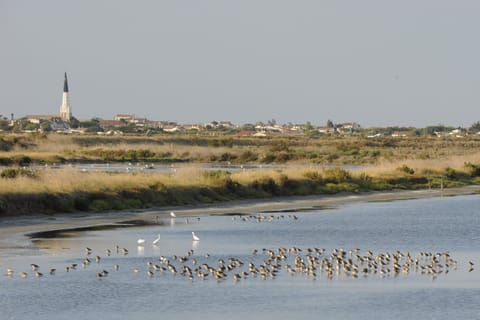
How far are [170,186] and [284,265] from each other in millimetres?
17964

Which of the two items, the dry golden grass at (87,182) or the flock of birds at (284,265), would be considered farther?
the dry golden grass at (87,182)

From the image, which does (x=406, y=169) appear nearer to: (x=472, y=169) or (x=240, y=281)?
(x=472, y=169)

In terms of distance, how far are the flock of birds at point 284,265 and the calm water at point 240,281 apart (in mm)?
94

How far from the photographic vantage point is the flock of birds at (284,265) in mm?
23469

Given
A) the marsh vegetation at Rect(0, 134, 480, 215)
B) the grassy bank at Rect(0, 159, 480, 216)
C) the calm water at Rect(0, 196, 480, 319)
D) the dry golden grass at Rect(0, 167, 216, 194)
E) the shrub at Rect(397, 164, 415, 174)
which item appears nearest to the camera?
the calm water at Rect(0, 196, 480, 319)

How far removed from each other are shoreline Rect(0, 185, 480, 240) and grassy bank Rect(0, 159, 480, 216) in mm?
642

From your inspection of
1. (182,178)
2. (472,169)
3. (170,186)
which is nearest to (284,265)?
(170,186)

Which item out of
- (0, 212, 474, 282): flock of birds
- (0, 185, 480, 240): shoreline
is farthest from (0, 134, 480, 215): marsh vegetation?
(0, 212, 474, 282): flock of birds

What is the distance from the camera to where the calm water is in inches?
759

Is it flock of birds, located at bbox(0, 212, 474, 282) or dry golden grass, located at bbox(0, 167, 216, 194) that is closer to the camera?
flock of birds, located at bbox(0, 212, 474, 282)

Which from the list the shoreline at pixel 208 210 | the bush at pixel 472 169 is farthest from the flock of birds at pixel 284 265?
the bush at pixel 472 169

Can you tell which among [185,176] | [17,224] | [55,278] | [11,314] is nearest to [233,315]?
[11,314]

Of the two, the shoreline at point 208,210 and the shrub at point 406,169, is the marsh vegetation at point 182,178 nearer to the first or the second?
the shrub at point 406,169

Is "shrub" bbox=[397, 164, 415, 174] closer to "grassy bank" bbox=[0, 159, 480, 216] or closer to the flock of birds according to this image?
"grassy bank" bbox=[0, 159, 480, 216]
